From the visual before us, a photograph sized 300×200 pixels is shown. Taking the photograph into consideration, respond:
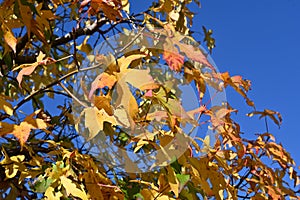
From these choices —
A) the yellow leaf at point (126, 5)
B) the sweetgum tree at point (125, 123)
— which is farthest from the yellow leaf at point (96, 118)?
the yellow leaf at point (126, 5)

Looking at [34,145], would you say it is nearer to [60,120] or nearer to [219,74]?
[60,120]

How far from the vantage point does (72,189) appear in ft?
2.99

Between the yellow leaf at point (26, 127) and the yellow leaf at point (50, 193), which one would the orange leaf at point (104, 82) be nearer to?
the yellow leaf at point (26, 127)

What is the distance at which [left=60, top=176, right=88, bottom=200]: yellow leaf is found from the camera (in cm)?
88

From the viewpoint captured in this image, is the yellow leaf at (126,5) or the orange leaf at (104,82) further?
the yellow leaf at (126,5)

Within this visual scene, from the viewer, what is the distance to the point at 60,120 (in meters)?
1.66

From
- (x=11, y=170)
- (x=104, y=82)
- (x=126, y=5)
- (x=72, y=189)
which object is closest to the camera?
(x=104, y=82)

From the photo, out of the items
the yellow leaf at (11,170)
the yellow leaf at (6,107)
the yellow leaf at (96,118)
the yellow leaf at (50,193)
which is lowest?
the yellow leaf at (50,193)

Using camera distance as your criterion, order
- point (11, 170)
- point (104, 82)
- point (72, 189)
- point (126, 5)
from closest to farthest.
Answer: point (104, 82), point (72, 189), point (11, 170), point (126, 5)

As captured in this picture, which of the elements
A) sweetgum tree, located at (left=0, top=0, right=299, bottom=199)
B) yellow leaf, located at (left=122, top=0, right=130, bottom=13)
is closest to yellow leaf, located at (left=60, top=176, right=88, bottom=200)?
sweetgum tree, located at (left=0, top=0, right=299, bottom=199)

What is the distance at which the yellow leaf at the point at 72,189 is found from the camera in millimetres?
884

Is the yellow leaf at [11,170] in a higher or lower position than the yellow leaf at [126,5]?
lower

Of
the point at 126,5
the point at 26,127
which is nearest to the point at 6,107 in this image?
the point at 26,127

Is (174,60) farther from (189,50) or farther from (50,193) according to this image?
(50,193)
